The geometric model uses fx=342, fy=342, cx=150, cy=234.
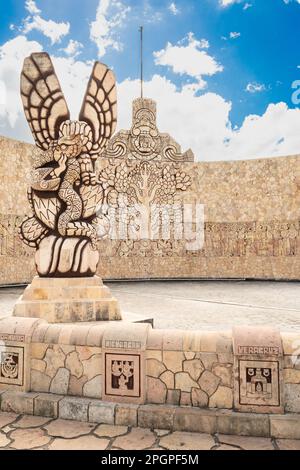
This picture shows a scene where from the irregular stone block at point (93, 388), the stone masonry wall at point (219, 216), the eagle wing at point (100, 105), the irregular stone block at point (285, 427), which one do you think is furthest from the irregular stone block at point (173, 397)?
the stone masonry wall at point (219, 216)

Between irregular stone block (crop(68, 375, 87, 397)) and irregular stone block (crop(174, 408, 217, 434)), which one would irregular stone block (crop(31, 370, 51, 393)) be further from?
irregular stone block (crop(174, 408, 217, 434))

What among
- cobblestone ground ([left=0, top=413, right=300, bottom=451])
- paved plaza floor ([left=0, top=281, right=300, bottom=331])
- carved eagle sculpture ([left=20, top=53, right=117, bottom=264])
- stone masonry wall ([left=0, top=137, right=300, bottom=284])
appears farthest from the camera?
stone masonry wall ([left=0, top=137, right=300, bottom=284])

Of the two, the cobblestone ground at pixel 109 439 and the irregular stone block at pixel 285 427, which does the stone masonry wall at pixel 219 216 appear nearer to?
the cobblestone ground at pixel 109 439

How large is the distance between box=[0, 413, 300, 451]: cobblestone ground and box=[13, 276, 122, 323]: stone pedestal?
1.79m

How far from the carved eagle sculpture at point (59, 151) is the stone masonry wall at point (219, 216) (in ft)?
25.6

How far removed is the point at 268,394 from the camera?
2.15 metres

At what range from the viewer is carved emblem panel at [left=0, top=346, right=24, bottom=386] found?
2525mm

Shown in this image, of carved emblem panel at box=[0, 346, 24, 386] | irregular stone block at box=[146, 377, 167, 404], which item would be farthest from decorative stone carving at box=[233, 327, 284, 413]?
carved emblem panel at box=[0, 346, 24, 386]

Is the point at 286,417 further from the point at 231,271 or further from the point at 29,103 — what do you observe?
the point at 231,271

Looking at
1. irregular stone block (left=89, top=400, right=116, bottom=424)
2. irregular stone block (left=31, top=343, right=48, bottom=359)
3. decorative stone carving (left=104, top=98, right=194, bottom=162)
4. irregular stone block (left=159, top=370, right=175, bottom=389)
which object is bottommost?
irregular stone block (left=89, top=400, right=116, bottom=424)

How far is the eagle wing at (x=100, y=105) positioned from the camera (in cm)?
439

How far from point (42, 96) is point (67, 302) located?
8.48ft
